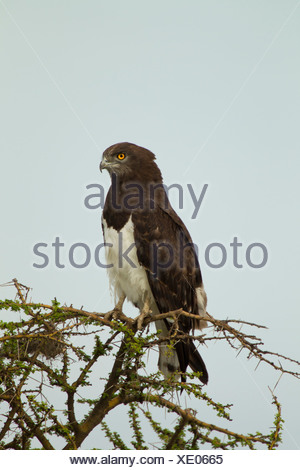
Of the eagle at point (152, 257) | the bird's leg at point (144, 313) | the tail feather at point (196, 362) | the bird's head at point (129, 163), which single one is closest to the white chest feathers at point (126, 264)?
the eagle at point (152, 257)


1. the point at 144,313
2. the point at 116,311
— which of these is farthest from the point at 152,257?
the point at 116,311

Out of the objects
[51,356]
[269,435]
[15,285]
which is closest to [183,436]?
[269,435]

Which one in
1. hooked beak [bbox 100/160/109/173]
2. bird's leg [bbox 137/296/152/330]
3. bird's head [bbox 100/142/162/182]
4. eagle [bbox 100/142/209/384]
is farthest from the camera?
hooked beak [bbox 100/160/109/173]

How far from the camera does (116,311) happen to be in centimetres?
655

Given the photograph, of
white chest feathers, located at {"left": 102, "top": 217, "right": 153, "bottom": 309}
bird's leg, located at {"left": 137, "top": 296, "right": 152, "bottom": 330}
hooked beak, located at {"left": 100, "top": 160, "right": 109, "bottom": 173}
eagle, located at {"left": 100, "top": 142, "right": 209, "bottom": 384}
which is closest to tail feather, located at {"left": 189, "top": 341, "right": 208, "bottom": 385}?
eagle, located at {"left": 100, "top": 142, "right": 209, "bottom": 384}

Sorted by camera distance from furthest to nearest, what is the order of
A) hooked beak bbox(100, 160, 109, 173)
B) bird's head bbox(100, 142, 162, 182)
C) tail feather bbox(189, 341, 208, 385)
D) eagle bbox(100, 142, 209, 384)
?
hooked beak bbox(100, 160, 109, 173) < bird's head bbox(100, 142, 162, 182) < eagle bbox(100, 142, 209, 384) < tail feather bbox(189, 341, 208, 385)

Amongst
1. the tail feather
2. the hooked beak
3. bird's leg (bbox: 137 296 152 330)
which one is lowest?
the tail feather

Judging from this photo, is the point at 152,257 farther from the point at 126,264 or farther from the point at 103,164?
the point at 103,164

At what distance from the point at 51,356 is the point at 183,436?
47.2 inches

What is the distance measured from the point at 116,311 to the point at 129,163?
5.50ft

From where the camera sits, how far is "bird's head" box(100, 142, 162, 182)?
6.92 meters

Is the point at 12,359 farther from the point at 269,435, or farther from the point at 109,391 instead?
the point at 269,435

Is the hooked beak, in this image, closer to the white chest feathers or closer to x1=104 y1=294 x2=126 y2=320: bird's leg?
the white chest feathers

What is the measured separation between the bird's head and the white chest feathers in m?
0.63
